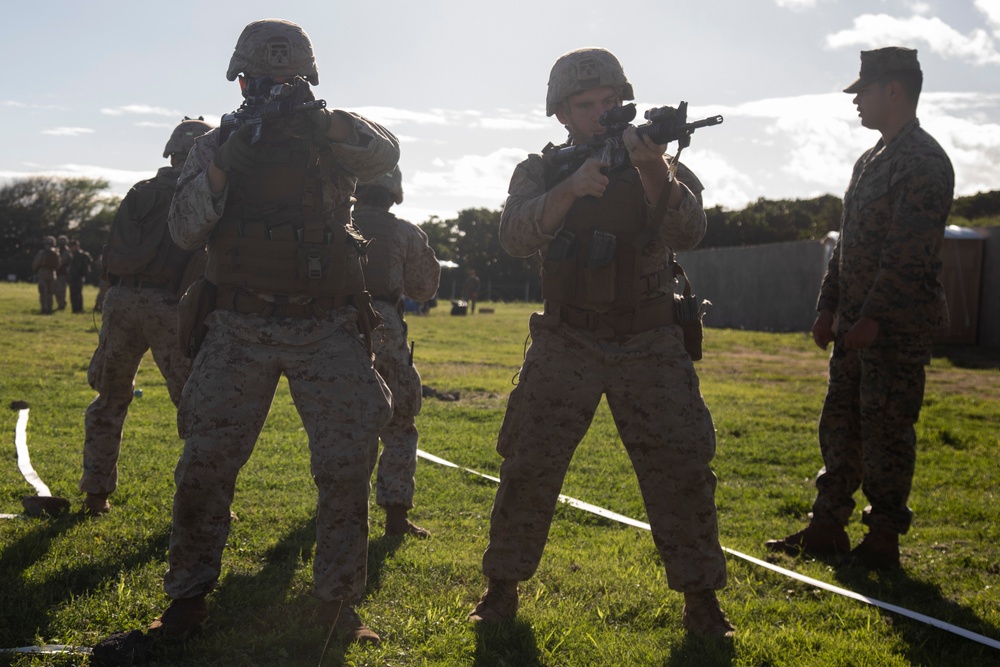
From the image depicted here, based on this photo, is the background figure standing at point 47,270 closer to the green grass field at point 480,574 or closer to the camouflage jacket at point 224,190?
the green grass field at point 480,574

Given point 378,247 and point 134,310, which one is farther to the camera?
point 378,247

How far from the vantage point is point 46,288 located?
26.2 meters

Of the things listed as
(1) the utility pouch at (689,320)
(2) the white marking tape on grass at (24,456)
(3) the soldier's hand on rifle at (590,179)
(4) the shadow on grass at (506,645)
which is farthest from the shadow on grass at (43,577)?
(1) the utility pouch at (689,320)

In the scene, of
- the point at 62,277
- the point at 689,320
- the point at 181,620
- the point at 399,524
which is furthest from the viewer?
the point at 62,277

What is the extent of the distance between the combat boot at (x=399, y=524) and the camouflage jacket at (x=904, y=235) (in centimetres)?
286

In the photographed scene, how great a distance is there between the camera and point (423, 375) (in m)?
14.9

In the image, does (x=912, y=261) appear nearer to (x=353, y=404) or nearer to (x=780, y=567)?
(x=780, y=567)

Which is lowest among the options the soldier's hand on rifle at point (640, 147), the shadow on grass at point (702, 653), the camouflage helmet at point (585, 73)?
the shadow on grass at point (702, 653)

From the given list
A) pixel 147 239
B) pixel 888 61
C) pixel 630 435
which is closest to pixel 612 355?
pixel 630 435

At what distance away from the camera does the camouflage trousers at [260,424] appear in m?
3.87

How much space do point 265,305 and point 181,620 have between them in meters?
1.35

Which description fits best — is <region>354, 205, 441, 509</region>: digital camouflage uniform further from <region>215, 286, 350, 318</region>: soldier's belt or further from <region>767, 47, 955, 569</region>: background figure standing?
<region>767, 47, 955, 569</region>: background figure standing

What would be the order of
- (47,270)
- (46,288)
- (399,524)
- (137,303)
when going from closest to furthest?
(137,303) < (399,524) < (47,270) < (46,288)

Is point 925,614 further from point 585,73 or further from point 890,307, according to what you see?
point 585,73
